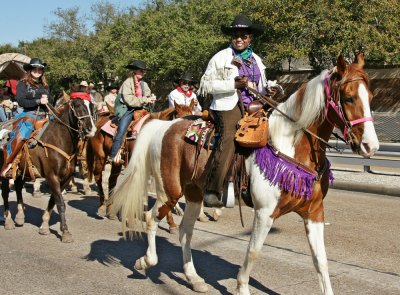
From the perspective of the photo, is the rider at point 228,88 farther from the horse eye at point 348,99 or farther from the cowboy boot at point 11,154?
the cowboy boot at point 11,154

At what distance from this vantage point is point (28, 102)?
30.0 ft

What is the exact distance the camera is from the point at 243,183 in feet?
16.9


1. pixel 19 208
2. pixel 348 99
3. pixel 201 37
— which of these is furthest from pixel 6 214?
pixel 201 37

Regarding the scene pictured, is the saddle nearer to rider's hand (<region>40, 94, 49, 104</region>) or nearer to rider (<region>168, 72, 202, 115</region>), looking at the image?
rider's hand (<region>40, 94, 49, 104</region>)

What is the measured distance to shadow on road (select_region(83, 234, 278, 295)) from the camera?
19.9 ft

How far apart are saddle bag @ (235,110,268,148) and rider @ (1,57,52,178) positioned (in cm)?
478

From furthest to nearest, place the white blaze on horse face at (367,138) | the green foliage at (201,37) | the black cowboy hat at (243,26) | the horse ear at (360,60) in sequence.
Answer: the green foliage at (201,37)
the black cowboy hat at (243,26)
the horse ear at (360,60)
the white blaze on horse face at (367,138)

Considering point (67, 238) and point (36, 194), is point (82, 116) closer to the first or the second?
point (67, 238)

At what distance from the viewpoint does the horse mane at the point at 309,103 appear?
15.6 ft

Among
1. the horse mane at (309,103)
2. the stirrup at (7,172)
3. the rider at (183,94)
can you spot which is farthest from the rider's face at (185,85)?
the horse mane at (309,103)

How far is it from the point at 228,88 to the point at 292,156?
0.91 m

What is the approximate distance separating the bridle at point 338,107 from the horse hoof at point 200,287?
2.18 meters

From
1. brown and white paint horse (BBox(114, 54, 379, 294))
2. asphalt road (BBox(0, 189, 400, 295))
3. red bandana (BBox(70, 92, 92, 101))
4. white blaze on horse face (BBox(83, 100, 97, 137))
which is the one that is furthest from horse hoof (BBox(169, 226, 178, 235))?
red bandana (BBox(70, 92, 92, 101))

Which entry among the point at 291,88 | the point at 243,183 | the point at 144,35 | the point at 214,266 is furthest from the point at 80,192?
the point at 144,35
